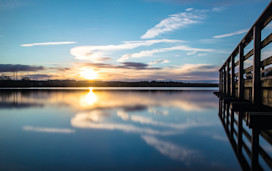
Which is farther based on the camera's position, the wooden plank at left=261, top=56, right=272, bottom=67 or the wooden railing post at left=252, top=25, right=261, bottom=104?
the wooden railing post at left=252, top=25, right=261, bottom=104

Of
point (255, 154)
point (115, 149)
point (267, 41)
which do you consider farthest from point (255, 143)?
point (115, 149)

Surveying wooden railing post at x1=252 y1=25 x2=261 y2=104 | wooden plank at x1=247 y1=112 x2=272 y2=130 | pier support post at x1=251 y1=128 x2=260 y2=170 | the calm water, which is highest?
A: wooden railing post at x1=252 y1=25 x2=261 y2=104

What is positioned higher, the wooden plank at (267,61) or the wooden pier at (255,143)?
the wooden plank at (267,61)

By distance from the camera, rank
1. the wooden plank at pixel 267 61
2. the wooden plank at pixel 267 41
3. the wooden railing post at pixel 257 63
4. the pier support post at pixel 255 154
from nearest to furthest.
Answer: the pier support post at pixel 255 154 → the wooden plank at pixel 267 41 → the wooden plank at pixel 267 61 → the wooden railing post at pixel 257 63

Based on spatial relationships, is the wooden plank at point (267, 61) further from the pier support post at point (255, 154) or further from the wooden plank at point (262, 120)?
the pier support post at point (255, 154)

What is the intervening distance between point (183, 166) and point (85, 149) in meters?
2.41

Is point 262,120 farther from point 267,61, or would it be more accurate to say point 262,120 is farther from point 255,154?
point 267,61

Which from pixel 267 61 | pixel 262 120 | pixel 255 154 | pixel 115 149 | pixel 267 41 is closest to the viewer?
pixel 262 120

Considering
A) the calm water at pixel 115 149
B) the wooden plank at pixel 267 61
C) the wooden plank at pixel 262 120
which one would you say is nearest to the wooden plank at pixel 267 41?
the wooden plank at pixel 267 61

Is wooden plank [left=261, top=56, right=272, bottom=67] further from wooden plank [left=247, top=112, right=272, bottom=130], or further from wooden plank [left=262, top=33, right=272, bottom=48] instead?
wooden plank [left=247, top=112, right=272, bottom=130]

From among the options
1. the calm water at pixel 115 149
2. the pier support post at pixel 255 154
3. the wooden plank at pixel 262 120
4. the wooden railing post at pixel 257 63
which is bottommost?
the calm water at pixel 115 149

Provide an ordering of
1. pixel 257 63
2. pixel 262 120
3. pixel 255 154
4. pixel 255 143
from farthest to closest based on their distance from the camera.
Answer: pixel 257 63
pixel 255 143
pixel 255 154
pixel 262 120

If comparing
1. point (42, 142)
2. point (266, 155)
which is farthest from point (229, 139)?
point (42, 142)

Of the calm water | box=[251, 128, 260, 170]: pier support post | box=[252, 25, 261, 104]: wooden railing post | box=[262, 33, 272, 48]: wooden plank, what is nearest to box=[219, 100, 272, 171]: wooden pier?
box=[251, 128, 260, 170]: pier support post
